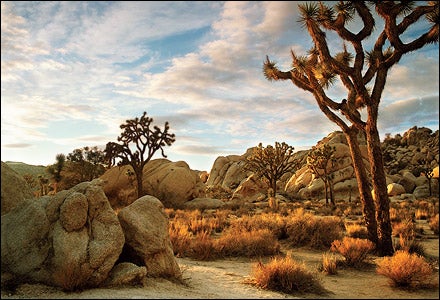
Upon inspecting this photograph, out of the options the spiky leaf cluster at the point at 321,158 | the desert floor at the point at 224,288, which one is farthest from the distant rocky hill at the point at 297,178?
the spiky leaf cluster at the point at 321,158

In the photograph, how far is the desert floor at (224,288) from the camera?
5020 mm

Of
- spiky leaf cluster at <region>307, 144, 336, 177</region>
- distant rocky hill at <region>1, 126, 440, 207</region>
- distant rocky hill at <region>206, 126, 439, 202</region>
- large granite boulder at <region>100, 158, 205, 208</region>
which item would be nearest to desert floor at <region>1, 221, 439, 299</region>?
distant rocky hill at <region>1, 126, 440, 207</region>

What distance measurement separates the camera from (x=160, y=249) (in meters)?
6.67

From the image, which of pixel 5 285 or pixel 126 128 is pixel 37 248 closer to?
pixel 5 285

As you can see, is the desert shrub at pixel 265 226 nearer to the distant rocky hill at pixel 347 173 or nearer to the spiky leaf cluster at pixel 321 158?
the spiky leaf cluster at pixel 321 158

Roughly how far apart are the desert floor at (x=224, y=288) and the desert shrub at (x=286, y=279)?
19 centimetres

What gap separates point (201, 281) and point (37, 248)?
9.95 ft

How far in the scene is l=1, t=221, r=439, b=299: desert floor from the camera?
16.5 ft

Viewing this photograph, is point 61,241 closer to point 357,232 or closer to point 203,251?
point 203,251

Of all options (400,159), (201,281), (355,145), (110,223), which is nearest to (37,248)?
(110,223)

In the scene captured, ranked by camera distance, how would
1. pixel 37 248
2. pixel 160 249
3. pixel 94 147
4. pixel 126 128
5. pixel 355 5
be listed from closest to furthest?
pixel 37 248 → pixel 160 249 → pixel 355 5 → pixel 126 128 → pixel 94 147

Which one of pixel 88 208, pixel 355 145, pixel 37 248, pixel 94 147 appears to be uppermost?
pixel 94 147

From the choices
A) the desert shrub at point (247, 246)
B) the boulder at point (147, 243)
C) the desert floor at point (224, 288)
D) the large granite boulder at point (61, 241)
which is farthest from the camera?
the desert shrub at point (247, 246)

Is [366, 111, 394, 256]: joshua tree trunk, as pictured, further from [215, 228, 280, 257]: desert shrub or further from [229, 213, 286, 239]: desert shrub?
[229, 213, 286, 239]: desert shrub
